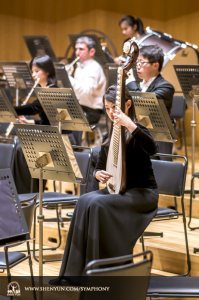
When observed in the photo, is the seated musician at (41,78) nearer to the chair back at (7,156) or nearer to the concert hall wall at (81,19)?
the chair back at (7,156)

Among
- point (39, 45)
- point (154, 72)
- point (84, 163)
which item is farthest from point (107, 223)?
point (39, 45)

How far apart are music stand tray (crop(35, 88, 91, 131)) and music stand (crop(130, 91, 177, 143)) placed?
0.47 m

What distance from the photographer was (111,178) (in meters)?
2.44

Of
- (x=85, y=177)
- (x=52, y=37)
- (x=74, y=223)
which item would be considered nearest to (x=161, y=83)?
(x=85, y=177)

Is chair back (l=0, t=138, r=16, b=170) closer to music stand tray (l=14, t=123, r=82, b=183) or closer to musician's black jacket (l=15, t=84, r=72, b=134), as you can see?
musician's black jacket (l=15, t=84, r=72, b=134)

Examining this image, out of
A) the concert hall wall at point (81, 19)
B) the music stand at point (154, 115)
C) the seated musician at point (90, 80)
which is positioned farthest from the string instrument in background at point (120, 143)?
the concert hall wall at point (81, 19)

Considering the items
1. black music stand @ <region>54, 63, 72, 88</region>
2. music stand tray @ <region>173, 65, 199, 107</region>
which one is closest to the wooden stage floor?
music stand tray @ <region>173, 65, 199, 107</region>

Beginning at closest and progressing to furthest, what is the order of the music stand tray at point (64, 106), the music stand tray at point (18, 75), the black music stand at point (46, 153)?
the black music stand at point (46, 153) < the music stand tray at point (64, 106) < the music stand tray at point (18, 75)

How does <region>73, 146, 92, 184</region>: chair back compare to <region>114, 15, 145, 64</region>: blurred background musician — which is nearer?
<region>73, 146, 92, 184</region>: chair back

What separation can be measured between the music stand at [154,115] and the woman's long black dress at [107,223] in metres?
0.71

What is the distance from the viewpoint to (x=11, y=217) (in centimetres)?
227

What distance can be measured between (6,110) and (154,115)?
4.69 ft

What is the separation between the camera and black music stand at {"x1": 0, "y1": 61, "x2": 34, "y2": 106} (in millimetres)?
4516

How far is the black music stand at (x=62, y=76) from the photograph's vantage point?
4391 mm
